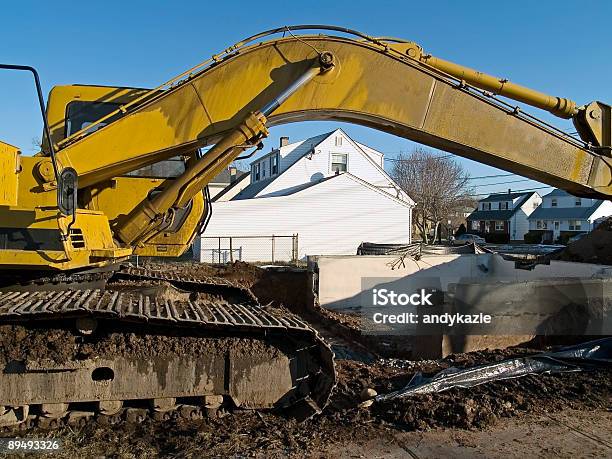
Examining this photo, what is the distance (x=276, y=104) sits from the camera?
561 centimetres

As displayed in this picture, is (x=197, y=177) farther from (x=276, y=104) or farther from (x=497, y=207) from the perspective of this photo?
(x=497, y=207)

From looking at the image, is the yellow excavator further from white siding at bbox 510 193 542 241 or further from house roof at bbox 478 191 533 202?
house roof at bbox 478 191 533 202

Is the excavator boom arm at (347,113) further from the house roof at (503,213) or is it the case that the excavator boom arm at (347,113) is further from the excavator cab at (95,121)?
the house roof at (503,213)

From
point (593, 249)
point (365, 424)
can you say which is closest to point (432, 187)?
point (593, 249)

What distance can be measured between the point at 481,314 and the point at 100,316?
5716mm

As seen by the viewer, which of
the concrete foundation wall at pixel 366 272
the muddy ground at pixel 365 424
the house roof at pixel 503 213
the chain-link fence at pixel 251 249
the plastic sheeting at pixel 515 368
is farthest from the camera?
the house roof at pixel 503 213

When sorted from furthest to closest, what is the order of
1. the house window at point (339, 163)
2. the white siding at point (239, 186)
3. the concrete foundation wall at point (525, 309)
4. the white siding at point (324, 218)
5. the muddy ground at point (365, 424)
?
the white siding at point (239, 186) < the house window at point (339, 163) < the white siding at point (324, 218) < the concrete foundation wall at point (525, 309) < the muddy ground at point (365, 424)

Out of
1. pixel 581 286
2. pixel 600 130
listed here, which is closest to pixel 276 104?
pixel 600 130

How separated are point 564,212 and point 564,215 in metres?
0.71

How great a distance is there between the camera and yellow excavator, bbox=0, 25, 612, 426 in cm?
472

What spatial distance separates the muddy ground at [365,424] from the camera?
429 centimetres

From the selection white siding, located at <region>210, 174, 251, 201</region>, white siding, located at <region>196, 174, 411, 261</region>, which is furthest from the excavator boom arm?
white siding, located at <region>210, 174, 251, 201</region>

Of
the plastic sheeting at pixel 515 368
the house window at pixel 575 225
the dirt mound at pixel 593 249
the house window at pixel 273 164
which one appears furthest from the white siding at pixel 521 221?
the plastic sheeting at pixel 515 368

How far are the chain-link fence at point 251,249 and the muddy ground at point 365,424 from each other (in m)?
20.4
